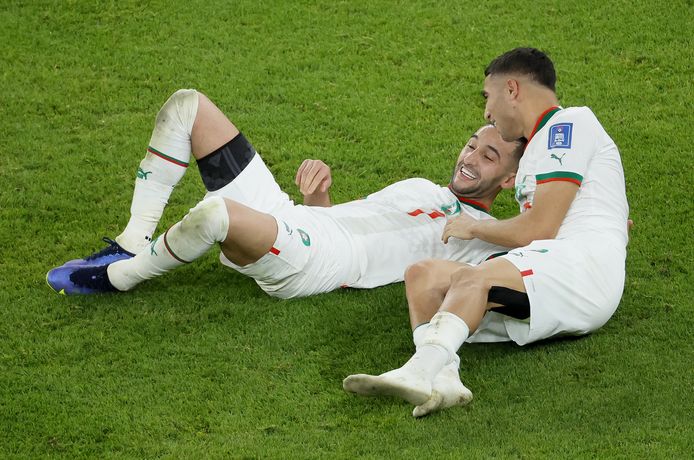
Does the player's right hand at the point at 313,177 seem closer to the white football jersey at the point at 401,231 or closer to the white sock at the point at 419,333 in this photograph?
the white football jersey at the point at 401,231

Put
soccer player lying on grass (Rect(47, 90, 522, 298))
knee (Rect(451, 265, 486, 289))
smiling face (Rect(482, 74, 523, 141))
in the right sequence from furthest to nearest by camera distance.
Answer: soccer player lying on grass (Rect(47, 90, 522, 298)), smiling face (Rect(482, 74, 523, 141)), knee (Rect(451, 265, 486, 289))

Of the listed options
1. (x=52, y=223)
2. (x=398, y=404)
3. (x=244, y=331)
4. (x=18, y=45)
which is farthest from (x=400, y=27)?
(x=398, y=404)

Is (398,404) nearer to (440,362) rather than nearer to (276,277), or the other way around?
(440,362)

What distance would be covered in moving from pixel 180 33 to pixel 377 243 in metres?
4.21

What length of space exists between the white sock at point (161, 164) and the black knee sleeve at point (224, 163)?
135mm

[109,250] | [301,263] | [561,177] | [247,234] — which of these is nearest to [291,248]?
[301,263]

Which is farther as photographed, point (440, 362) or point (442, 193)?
point (442, 193)

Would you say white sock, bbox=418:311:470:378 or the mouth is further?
the mouth

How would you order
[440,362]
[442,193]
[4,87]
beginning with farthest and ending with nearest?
1. [4,87]
2. [442,193]
3. [440,362]

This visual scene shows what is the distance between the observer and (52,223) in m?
6.93

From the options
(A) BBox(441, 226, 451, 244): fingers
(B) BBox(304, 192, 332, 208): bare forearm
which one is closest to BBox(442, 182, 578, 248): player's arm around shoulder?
(A) BBox(441, 226, 451, 244): fingers

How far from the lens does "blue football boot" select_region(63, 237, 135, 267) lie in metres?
6.06

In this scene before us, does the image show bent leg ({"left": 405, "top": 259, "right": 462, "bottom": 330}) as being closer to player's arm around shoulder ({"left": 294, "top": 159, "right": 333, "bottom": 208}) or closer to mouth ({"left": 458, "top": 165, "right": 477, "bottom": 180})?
mouth ({"left": 458, "top": 165, "right": 477, "bottom": 180})

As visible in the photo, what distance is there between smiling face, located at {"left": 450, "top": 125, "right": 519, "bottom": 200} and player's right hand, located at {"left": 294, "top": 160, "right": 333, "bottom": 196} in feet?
2.36
